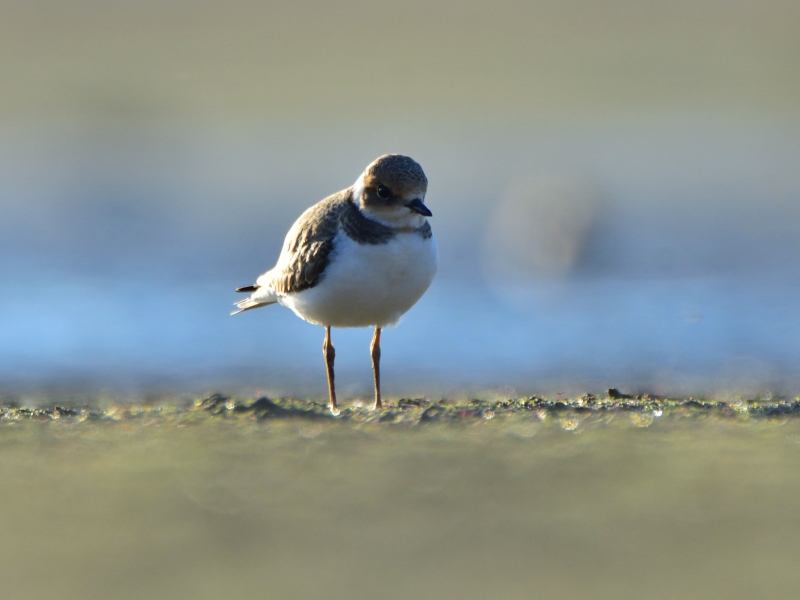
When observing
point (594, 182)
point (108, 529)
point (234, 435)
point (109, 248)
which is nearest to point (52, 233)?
point (109, 248)

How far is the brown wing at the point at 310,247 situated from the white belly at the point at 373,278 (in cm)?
6

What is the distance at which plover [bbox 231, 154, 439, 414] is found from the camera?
203 inches

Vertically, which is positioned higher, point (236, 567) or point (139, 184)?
point (139, 184)

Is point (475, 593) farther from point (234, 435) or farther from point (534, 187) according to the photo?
point (534, 187)

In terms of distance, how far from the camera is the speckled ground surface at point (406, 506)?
2.79 metres

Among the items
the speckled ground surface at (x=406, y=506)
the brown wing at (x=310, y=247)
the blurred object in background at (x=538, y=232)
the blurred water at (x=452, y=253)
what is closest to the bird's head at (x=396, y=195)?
the brown wing at (x=310, y=247)

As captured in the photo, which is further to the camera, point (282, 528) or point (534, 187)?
point (534, 187)

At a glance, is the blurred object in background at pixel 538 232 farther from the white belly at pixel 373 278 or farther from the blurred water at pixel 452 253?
the white belly at pixel 373 278

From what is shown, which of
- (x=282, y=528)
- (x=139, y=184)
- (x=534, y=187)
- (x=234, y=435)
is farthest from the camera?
(x=139, y=184)

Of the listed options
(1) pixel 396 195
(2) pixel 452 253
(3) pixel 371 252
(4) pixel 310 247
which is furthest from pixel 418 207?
(2) pixel 452 253

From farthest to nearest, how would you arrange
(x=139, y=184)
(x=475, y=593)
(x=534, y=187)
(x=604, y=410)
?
1. (x=139, y=184)
2. (x=534, y=187)
3. (x=604, y=410)
4. (x=475, y=593)

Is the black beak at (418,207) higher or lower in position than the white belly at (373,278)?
higher

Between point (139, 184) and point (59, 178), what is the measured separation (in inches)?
47.7

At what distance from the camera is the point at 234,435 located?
404cm
